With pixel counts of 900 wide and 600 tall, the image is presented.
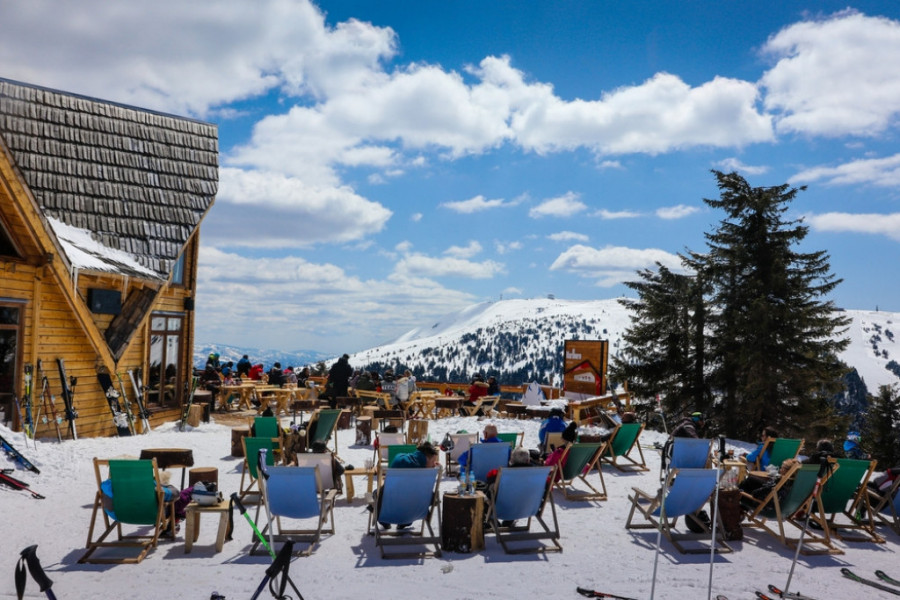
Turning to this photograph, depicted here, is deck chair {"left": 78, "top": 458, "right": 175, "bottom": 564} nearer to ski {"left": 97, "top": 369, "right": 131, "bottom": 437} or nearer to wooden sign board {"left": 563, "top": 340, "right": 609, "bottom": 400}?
ski {"left": 97, "top": 369, "right": 131, "bottom": 437}

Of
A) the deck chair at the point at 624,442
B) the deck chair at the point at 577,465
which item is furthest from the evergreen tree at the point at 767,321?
the deck chair at the point at 577,465

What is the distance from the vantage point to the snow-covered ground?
18.1ft

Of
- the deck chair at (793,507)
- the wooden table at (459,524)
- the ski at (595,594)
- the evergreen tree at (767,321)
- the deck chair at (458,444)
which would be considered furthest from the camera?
the evergreen tree at (767,321)

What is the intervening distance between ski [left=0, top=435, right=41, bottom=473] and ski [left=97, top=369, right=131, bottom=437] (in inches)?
189

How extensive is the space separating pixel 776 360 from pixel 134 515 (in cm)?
2137

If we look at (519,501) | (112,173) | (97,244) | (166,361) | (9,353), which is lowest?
(519,501)

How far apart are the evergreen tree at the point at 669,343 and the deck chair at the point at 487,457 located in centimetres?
1844

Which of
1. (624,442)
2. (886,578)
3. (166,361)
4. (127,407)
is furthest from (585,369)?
(886,578)

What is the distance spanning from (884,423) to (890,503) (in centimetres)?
3746

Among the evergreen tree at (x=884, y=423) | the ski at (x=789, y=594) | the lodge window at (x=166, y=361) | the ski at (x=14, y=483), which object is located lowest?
the evergreen tree at (x=884, y=423)

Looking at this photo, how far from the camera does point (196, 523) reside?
6.51 metres

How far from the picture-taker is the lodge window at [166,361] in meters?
16.1

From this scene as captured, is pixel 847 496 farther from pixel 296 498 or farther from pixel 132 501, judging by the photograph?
pixel 132 501

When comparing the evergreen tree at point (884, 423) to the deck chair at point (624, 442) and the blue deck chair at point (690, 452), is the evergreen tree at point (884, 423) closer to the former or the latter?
the deck chair at point (624, 442)
